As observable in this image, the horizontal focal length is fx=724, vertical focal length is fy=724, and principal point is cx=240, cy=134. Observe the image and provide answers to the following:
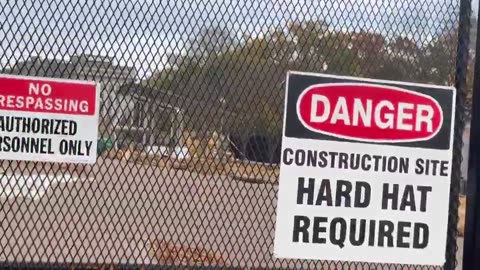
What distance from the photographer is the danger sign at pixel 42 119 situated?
9.36 ft

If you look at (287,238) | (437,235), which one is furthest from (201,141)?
(437,235)

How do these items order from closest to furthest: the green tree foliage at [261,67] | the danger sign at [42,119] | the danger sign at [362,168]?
the danger sign at [42,119] → the danger sign at [362,168] → the green tree foliage at [261,67]

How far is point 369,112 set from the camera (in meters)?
3.09

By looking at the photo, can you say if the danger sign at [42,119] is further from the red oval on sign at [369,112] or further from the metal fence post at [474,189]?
the metal fence post at [474,189]

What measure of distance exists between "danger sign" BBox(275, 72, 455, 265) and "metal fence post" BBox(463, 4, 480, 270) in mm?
114

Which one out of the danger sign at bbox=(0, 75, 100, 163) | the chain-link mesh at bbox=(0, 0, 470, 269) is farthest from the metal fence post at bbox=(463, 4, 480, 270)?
the danger sign at bbox=(0, 75, 100, 163)

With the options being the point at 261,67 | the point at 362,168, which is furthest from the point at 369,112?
the point at 261,67

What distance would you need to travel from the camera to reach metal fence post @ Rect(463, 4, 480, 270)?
3207mm

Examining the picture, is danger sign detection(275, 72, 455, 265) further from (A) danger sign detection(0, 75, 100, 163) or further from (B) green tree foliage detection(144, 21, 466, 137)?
(A) danger sign detection(0, 75, 100, 163)

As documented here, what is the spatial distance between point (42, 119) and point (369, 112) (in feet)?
4.44

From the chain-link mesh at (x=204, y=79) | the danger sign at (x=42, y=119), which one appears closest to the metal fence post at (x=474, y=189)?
the chain-link mesh at (x=204, y=79)

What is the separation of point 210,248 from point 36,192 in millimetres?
1040

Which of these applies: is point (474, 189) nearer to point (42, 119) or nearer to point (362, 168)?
point (362, 168)

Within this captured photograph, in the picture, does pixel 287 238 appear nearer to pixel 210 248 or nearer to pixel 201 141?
pixel 201 141
